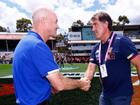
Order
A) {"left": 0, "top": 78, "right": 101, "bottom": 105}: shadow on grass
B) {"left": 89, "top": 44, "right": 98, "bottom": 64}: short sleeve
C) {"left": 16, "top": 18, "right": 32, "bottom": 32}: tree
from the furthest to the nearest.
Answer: {"left": 16, "top": 18, "right": 32, "bottom": 32}: tree
{"left": 0, "top": 78, "right": 101, "bottom": 105}: shadow on grass
{"left": 89, "top": 44, "right": 98, "bottom": 64}: short sleeve

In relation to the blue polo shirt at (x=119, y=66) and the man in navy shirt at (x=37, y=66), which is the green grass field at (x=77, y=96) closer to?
the blue polo shirt at (x=119, y=66)

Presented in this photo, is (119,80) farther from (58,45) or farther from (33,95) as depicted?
(58,45)

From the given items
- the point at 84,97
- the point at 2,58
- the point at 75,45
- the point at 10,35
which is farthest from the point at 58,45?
the point at 84,97

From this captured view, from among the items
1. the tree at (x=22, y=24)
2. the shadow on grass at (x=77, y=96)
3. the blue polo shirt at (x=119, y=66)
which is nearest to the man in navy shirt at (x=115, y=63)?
the blue polo shirt at (x=119, y=66)

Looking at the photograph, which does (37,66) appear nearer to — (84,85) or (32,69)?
(32,69)

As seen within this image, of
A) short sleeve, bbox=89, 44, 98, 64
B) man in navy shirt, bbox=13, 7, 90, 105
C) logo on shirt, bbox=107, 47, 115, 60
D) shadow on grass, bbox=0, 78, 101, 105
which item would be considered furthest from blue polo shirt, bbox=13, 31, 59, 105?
shadow on grass, bbox=0, 78, 101, 105

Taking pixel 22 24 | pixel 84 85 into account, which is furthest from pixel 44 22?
pixel 22 24

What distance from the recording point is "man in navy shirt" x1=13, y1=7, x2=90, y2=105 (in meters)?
3.68

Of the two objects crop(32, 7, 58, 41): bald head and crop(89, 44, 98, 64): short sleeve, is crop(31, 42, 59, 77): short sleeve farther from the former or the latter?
crop(89, 44, 98, 64): short sleeve

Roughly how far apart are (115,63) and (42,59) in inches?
66.8

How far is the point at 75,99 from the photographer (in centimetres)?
805

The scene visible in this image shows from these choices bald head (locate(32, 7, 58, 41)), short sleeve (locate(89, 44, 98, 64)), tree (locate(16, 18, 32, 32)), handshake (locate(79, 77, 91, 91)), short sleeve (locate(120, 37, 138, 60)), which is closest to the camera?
bald head (locate(32, 7, 58, 41))

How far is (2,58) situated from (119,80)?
180 feet

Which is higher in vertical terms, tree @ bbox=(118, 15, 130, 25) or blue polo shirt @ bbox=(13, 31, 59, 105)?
blue polo shirt @ bbox=(13, 31, 59, 105)
